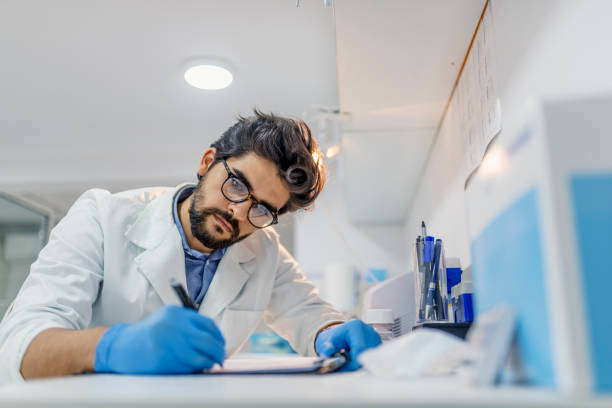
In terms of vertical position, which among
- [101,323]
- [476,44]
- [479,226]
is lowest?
[101,323]

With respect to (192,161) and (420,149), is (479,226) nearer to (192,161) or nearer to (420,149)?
(420,149)

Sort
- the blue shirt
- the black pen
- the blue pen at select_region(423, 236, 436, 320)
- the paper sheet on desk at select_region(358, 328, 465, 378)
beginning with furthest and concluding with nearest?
the blue shirt
the blue pen at select_region(423, 236, 436, 320)
the black pen
the paper sheet on desk at select_region(358, 328, 465, 378)

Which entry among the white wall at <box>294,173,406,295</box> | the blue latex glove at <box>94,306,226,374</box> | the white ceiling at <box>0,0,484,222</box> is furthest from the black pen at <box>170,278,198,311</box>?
the white wall at <box>294,173,406,295</box>

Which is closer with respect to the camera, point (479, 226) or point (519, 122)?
point (519, 122)

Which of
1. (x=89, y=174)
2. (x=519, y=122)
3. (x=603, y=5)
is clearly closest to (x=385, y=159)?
(x=603, y=5)

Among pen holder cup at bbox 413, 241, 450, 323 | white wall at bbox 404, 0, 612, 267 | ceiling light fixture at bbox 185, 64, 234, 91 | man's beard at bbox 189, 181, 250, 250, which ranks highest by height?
ceiling light fixture at bbox 185, 64, 234, 91

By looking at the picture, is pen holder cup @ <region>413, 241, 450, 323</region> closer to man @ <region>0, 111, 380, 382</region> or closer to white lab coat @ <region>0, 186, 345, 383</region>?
man @ <region>0, 111, 380, 382</region>

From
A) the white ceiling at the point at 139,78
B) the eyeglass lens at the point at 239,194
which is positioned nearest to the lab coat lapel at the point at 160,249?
the eyeglass lens at the point at 239,194

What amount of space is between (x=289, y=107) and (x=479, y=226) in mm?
1835

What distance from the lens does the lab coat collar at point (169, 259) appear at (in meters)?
1.24

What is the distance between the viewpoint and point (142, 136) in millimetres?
2793

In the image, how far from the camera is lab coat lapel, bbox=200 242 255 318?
1.32 m

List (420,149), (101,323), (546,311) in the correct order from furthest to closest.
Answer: (420,149)
(101,323)
(546,311)

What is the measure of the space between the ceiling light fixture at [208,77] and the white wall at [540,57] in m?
0.94
